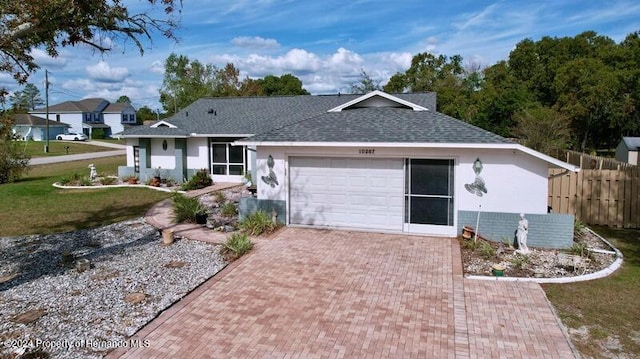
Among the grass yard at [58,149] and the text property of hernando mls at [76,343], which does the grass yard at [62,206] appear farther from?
the grass yard at [58,149]

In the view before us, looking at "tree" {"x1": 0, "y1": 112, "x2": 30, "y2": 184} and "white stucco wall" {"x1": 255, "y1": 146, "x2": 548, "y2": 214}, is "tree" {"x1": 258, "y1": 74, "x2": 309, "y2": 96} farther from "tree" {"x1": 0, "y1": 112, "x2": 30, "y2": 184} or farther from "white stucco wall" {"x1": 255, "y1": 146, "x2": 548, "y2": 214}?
"white stucco wall" {"x1": 255, "y1": 146, "x2": 548, "y2": 214}

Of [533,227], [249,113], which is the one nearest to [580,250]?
[533,227]

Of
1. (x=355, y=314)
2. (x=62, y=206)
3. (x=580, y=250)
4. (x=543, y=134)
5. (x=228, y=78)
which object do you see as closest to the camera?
(x=355, y=314)

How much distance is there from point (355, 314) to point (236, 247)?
4398mm

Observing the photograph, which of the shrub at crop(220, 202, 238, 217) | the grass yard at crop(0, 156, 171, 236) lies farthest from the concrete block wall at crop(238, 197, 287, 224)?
the grass yard at crop(0, 156, 171, 236)

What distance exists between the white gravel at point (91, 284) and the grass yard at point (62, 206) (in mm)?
1527

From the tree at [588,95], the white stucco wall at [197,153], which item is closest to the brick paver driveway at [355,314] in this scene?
the white stucco wall at [197,153]

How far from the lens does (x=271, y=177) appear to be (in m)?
14.3

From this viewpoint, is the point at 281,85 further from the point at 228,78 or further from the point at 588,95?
the point at 588,95

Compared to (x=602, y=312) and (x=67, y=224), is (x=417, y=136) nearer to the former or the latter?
(x=602, y=312)

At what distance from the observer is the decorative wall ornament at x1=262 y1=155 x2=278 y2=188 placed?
559 inches

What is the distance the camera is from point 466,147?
12.1m

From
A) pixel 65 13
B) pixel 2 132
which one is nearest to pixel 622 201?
pixel 65 13

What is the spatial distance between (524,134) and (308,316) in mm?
28592
